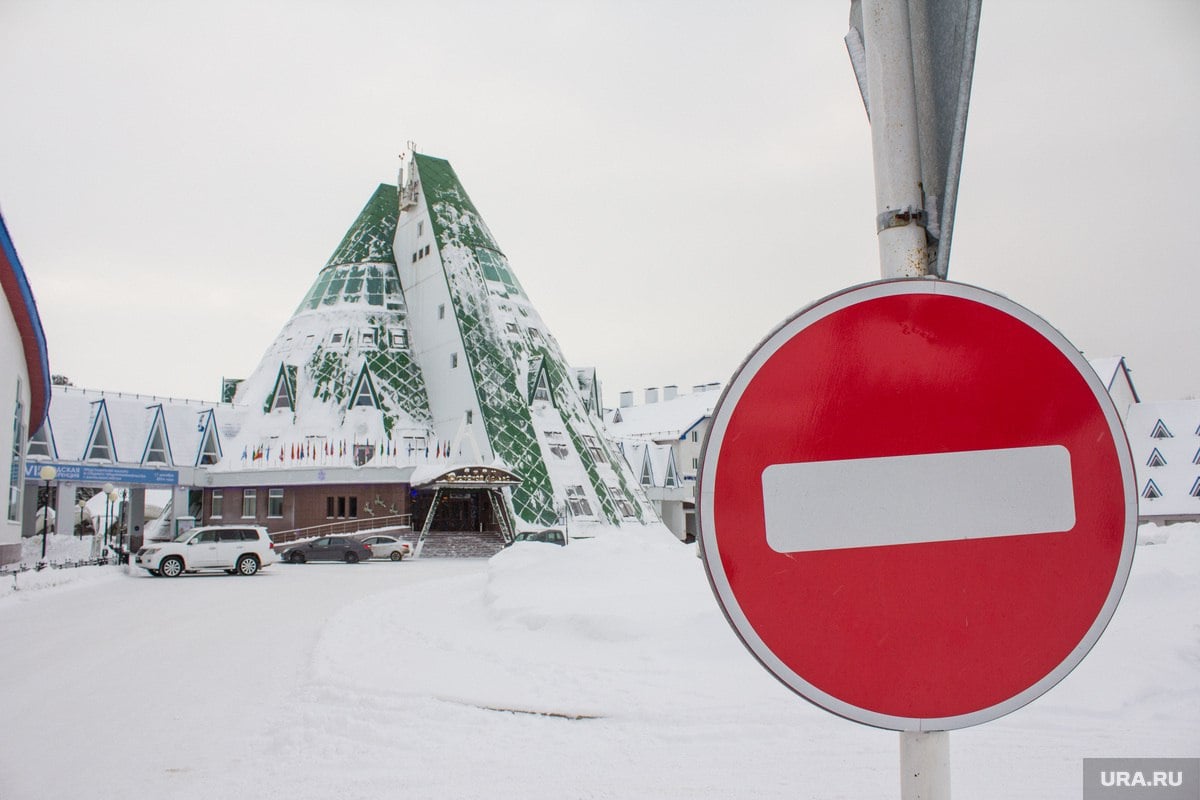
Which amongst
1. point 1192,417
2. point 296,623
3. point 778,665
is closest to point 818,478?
point 778,665

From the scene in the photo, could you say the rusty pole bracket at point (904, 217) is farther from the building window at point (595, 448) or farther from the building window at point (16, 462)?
the building window at point (595, 448)

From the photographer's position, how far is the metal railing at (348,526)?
39875 mm

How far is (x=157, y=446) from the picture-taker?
44.3 m

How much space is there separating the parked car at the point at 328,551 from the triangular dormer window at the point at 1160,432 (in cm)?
5025

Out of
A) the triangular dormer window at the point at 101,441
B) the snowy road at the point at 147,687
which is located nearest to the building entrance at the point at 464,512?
the triangular dormer window at the point at 101,441

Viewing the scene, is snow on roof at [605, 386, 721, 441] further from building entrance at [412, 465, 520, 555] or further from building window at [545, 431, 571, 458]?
building entrance at [412, 465, 520, 555]

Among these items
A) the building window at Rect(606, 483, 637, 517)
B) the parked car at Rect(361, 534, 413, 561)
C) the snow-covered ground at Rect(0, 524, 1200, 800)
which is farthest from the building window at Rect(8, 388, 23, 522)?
the building window at Rect(606, 483, 637, 517)

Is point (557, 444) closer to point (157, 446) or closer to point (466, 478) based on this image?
point (466, 478)

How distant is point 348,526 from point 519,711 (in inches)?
1376

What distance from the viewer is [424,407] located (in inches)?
1772

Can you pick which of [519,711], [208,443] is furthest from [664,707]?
[208,443]

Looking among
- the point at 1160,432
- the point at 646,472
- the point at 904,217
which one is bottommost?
the point at 646,472

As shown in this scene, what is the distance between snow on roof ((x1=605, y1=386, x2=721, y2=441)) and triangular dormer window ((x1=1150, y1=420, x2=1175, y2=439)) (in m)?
28.4

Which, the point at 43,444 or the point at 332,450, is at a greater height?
the point at 43,444
